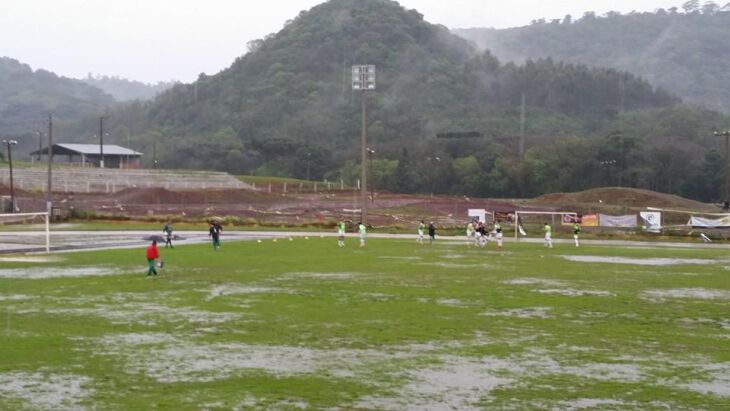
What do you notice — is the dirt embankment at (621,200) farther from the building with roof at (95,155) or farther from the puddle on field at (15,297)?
the puddle on field at (15,297)

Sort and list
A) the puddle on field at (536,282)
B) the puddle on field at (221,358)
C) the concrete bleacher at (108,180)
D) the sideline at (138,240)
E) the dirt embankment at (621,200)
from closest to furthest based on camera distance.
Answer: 1. the puddle on field at (221,358)
2. the puddle on field at (536,282)
3. the sideline at (138,240)
4. the dirt embankment at (621,200)
5. the concrete bleacher at (108,180)

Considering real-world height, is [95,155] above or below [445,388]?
above

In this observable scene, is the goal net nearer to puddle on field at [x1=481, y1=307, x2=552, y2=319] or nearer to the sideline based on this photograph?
the sideline

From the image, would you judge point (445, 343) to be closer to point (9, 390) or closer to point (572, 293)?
point (9, 390)

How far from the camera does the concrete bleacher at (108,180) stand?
10256 centimetres

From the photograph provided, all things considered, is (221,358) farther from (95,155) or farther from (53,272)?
(95,155)

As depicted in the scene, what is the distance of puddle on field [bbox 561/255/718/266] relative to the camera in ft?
141

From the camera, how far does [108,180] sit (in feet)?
359

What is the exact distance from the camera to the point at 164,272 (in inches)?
1344

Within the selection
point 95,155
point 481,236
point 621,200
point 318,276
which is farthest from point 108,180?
point 318,276

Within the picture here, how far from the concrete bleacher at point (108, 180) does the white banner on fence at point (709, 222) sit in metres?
59.1

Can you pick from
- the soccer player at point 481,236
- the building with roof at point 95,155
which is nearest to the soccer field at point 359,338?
the soccer player at point 481,236

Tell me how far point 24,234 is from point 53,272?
26868 millimetres

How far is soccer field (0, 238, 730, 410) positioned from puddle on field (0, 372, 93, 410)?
0.15ft
